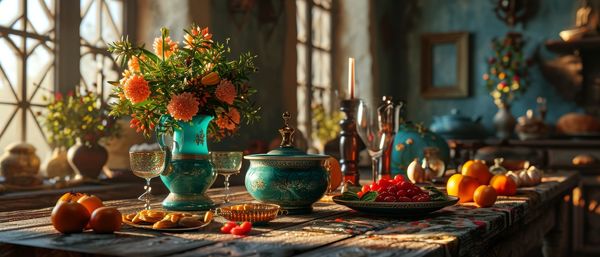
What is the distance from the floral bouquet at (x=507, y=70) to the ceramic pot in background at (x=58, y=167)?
376 cm

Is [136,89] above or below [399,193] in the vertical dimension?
above

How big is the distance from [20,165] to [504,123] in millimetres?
3942

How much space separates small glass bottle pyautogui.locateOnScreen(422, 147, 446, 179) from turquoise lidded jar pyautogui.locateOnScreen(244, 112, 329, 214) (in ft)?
3.00

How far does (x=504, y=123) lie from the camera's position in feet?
17.9

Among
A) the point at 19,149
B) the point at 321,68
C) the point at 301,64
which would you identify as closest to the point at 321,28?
the point at 321,68

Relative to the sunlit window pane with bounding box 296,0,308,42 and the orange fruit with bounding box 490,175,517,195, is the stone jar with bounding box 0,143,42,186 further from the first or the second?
the sunlit window pane with bounding box 296,0,308,42

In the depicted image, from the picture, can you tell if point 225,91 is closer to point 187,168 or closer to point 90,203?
point 187,168

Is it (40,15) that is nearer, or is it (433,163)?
(433,163)

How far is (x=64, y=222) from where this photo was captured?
1241mm

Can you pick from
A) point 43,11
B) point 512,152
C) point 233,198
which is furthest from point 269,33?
point 233,198

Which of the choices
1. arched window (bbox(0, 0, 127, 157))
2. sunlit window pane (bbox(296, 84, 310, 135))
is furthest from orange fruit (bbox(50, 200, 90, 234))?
sunlit window pane (bbox(296, 84, 310, 135))

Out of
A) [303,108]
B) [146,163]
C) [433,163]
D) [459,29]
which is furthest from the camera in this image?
[459,29]

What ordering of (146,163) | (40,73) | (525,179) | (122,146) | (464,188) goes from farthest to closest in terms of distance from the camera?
(122,146)
(40,73)
(525,179)
(464,188)
(146,163)

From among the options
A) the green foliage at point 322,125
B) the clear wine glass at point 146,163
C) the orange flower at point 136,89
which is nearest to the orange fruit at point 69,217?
the clear wine glass at point 146,163
